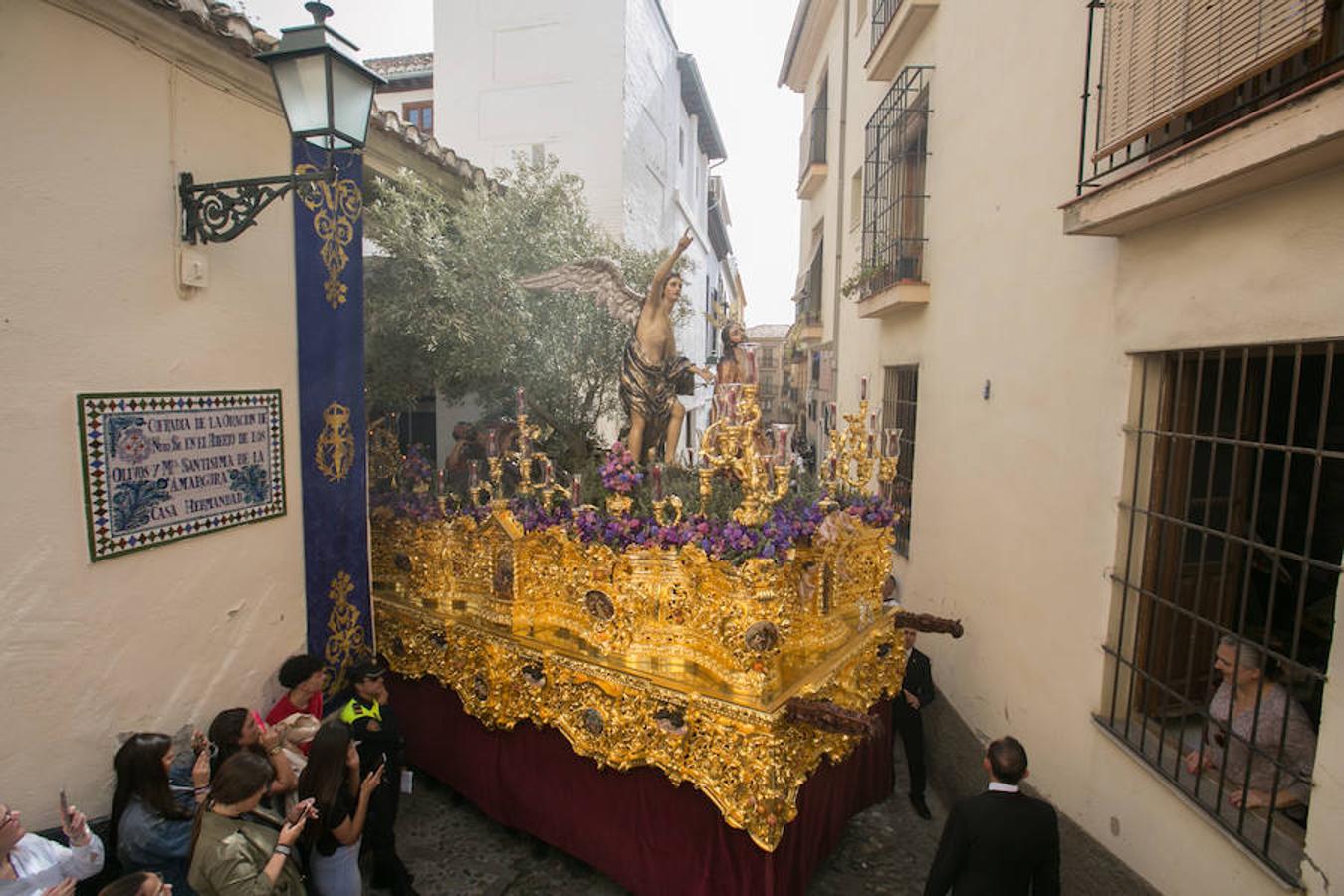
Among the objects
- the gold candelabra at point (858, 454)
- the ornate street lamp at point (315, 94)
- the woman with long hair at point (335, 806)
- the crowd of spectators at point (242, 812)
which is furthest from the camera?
the gold candelabra at point (858, 454)

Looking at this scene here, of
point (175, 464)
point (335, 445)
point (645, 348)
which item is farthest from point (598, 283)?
point (175, 464)

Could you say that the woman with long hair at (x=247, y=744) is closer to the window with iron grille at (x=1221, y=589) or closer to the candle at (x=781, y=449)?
the candle at (x=781, y=449)

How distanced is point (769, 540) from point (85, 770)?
3469 mm

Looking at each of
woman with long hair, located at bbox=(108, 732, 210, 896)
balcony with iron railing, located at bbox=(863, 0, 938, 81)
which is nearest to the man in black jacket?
woman with long hair, located at bbox=(108, 732, 210, 896)

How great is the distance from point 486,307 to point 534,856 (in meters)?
4.45

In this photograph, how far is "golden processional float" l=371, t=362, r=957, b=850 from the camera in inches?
146

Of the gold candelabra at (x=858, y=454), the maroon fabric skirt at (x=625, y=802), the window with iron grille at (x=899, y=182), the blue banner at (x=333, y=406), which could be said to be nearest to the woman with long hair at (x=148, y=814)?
the blue banner at (x=333, y=406)

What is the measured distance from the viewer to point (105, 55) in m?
3.20

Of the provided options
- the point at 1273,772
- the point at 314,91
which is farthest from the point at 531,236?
the point at 1273,772

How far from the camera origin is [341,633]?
4.81 metres

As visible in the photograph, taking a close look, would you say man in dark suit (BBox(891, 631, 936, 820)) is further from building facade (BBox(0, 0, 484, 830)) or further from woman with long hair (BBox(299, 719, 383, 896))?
building facade (BBox(0, 0, 484, 830))

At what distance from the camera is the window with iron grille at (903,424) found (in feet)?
24.0

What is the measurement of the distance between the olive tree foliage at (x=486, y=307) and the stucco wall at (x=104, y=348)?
2113mm

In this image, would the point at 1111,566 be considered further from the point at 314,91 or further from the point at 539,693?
the point at 314,91
